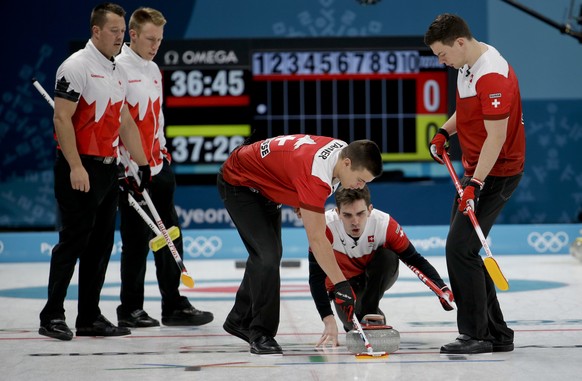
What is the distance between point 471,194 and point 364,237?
0.79 metres

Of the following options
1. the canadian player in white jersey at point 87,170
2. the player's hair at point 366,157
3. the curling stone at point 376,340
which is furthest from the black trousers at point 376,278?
the canadian player in white jersey at point 87,170

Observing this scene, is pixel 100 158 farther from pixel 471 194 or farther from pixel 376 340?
pixel 471 194

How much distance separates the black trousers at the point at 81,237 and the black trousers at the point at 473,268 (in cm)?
171

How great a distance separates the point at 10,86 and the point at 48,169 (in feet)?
3.25

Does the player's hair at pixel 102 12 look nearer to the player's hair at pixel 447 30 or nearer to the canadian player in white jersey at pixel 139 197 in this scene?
the canadian player in white jersey at pixel 139 197

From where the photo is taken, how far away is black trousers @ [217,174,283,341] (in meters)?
4.30

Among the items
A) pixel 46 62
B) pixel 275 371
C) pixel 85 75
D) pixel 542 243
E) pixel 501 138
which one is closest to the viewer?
pixel 275 371

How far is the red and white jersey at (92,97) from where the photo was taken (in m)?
4.74

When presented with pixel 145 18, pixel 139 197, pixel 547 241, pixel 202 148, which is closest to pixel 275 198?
pixel 139 197

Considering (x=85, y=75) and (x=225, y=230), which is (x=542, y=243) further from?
(x=85, y=75)

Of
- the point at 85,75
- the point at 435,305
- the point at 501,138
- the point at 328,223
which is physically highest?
the point at 85,75

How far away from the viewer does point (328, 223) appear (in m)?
4.88

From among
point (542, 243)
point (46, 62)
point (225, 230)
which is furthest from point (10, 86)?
point (542, 243)

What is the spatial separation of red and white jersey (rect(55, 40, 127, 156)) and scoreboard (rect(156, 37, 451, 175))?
4899 mm
